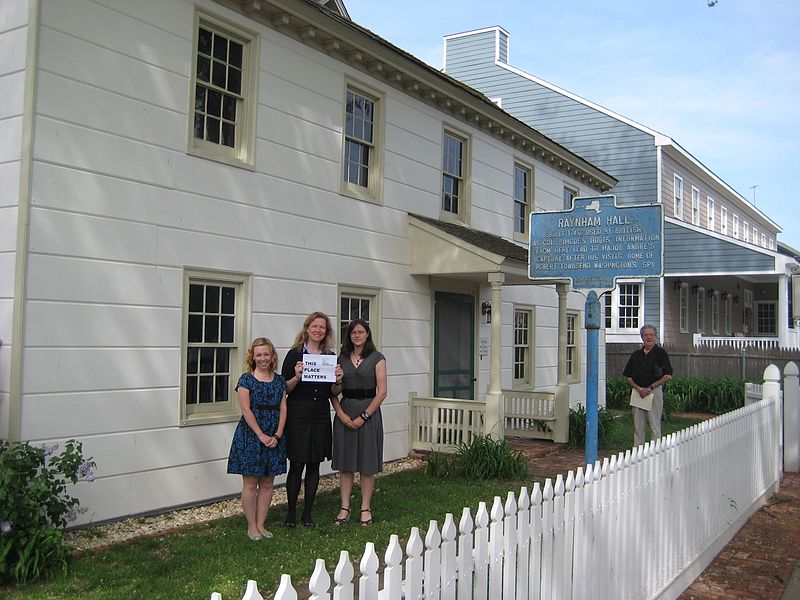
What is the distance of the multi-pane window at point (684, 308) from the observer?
25.5 m

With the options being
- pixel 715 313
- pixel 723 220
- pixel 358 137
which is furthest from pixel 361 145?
pixel 723 220

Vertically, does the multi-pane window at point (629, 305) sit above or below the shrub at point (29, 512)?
above

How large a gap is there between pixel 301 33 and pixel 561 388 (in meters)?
7.43

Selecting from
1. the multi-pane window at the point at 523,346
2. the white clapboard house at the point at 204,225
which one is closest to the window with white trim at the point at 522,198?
the multi-pane window at the point at 523,346

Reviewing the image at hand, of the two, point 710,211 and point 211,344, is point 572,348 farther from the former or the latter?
Result: point 710,211

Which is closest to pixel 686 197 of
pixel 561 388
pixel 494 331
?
pixel 561 388

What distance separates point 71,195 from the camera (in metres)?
6.65

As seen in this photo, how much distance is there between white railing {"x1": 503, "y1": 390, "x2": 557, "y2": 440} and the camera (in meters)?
12.8

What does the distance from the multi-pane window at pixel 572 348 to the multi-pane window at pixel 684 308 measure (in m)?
9.95

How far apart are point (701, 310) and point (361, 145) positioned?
69.7 ft

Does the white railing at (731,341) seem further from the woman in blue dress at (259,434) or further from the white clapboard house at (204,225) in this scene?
the woman in blue dress at (259,434)

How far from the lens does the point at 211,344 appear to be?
26.2ft

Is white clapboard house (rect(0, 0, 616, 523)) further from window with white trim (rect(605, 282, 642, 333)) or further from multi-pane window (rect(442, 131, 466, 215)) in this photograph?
window with white trim (rect(605, 282, 642, 333))

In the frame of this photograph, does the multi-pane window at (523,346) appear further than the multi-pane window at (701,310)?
No
